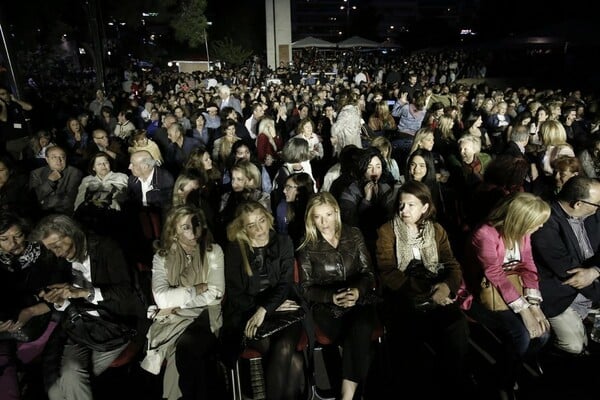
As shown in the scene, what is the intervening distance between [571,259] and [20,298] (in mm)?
4362

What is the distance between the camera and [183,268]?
3461mm

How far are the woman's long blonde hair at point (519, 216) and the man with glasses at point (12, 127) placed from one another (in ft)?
25.6

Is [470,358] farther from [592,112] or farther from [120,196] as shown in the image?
[592,112]

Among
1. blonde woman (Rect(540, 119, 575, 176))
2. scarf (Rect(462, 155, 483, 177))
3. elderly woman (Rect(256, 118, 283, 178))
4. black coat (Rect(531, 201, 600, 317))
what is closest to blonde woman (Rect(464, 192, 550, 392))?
black coat (Rect(531, 201, 600, 317))

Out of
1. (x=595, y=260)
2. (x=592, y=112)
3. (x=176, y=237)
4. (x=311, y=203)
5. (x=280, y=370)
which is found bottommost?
(x=280, y=370)

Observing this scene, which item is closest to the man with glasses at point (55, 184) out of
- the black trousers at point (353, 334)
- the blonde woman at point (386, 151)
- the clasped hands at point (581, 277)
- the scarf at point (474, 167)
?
the black trousers at point (353, 334)

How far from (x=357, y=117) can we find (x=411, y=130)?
2187mm

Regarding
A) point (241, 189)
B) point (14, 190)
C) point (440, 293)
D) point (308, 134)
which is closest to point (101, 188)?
point (14, 190)

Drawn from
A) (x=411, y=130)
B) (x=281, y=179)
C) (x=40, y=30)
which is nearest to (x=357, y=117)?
(x=411, y=130)

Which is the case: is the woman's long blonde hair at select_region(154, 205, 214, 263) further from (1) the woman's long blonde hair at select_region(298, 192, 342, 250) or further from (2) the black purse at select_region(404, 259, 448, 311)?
(2) the black purse at select_region(404, 259, 448, 311)

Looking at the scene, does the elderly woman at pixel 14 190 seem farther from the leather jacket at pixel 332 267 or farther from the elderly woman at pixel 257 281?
the leather jacket at pixel 332 267

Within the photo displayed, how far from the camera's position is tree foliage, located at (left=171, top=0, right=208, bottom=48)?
3509 centimetres

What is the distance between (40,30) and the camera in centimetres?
2225

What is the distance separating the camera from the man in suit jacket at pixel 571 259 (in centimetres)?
339
